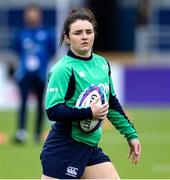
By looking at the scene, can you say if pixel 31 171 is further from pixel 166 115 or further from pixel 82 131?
pixel 166 115

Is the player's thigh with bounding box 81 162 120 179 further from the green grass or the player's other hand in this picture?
the green grass

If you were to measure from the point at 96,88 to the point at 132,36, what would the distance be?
29341mm

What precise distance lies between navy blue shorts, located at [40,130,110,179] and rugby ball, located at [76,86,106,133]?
15cm

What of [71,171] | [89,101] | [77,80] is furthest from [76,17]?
Answer: [71,171]

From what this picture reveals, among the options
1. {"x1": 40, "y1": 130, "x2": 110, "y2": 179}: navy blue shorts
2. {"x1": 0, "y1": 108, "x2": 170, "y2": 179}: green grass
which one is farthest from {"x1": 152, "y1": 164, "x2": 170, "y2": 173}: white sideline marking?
{"x1": 40, "y1": 130, "x2": 110, "y2": 179}: navy blue shorts

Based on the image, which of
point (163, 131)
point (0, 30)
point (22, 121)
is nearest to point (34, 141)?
point (22, 121)

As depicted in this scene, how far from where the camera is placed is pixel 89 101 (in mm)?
7770

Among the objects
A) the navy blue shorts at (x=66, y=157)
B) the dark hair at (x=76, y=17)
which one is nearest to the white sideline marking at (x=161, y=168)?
the navy blue shorts at (x=66, y=157)

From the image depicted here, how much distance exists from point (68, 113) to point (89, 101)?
0.77 feet

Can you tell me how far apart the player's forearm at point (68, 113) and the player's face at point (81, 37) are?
0.51 meters

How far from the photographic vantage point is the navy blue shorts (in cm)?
782

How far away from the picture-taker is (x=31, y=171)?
13.1 meters

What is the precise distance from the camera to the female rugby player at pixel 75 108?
7703mm

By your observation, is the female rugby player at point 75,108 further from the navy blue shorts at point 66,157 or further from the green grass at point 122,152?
the green grass at point 122,152
